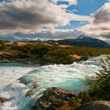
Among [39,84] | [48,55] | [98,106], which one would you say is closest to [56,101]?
[39,84]

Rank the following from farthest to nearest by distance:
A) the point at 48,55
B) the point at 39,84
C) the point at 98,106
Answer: the point at 48,55 → the point at 39,84 → the point at 98,106

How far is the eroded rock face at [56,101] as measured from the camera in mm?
19672

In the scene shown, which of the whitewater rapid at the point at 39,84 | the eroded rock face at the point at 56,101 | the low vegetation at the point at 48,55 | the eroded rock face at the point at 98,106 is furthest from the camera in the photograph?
the low vegetation at the point at 48,55

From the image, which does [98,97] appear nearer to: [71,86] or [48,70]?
[71,86]

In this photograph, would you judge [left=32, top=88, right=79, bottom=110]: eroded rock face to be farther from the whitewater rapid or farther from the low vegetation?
the low vegetation

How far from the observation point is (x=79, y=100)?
2008 centimetres

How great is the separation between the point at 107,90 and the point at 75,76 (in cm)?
607

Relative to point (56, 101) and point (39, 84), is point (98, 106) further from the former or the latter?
point (39, 84)

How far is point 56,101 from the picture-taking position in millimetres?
20141

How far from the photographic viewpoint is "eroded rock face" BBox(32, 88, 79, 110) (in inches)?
774

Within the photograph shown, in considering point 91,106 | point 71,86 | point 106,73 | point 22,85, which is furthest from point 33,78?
point 91,106

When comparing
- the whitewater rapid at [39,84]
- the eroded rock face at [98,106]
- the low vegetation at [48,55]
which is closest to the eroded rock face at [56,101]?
the whitewater rapid at [39,84]

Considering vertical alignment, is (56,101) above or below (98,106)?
below

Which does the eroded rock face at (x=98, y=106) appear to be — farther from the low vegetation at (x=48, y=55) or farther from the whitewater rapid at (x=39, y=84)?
the low vegetation at (x=48, y=55)
